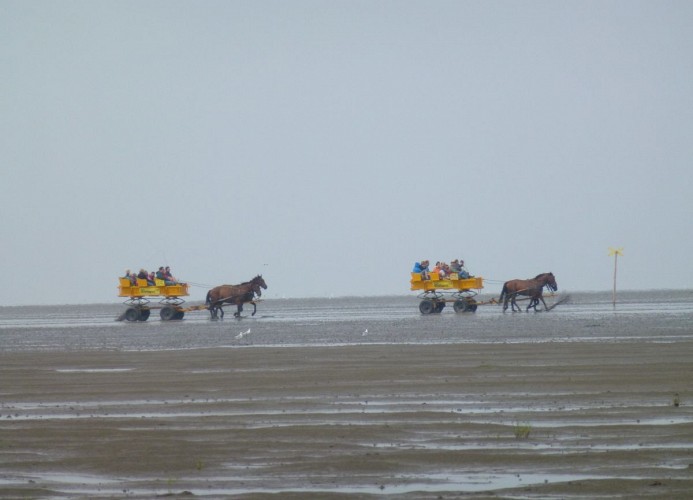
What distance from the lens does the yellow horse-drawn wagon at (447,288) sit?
4766 centimetres

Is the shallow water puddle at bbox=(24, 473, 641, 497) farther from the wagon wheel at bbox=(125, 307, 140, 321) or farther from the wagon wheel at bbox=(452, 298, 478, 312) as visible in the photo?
the wagon wheel at bbox=(125, 307, 140, 321)

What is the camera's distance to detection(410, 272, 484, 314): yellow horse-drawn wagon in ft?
156

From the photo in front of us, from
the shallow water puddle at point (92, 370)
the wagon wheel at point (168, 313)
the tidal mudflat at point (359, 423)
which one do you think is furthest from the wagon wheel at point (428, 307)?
the shallow water puddle at point (92, 370)

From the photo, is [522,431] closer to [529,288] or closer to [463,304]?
[529,288]

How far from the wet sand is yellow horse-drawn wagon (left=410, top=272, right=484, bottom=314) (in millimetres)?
27581

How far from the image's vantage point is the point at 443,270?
48344 millimetres

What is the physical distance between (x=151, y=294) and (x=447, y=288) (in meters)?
12.7

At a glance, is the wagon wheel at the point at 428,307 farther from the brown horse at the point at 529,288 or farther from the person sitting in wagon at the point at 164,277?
the person sitting in wagon at the point at 164,277

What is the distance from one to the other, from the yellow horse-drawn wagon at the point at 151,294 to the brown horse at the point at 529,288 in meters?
13.6

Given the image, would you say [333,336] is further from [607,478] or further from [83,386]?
[607,478]

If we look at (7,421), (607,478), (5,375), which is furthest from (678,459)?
(5,375)

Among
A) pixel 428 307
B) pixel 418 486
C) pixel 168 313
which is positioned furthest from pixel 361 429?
pixel 168 313

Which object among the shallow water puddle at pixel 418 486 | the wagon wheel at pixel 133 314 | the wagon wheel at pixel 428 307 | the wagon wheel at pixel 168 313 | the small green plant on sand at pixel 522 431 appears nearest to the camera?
the shallow water puddle at pixel 418 486

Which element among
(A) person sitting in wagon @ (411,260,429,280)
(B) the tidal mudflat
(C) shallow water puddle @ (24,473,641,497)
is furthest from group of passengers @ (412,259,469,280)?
(C) shallow water puddle @ (24,473,641,497)
